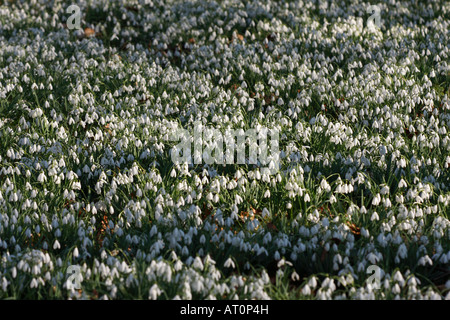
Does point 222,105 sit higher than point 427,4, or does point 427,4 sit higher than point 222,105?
point 427,4

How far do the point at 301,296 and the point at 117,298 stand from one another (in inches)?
40.7

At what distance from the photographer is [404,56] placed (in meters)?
7.30

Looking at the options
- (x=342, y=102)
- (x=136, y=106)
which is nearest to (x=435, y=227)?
(x=342, y=102)

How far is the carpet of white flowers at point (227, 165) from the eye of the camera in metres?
3.44

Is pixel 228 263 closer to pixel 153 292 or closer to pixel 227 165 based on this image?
pixel 153 292

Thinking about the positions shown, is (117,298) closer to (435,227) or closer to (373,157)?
(435,227)

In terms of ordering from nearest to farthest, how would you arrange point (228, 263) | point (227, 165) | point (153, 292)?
point (153, 292) → point (228, 263) → point (227, 165)

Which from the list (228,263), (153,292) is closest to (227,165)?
(228,263)

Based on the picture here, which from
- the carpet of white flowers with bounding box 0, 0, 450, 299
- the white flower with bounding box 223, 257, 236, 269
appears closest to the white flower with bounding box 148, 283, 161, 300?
the carpet of white flowers with bounding box 0, 0, 450, 299

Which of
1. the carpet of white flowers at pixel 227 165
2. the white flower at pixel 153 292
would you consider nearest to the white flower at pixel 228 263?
the carpet of white flowers at pixel 227 165

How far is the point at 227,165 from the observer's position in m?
4.96

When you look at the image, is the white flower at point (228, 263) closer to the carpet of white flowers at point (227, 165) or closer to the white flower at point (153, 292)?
the carpet of white flowers at point (227, 165)

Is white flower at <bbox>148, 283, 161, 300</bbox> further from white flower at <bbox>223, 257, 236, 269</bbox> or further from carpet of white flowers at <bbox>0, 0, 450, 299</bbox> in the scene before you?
white flower at <bbox>223, 257, 236, 269</bbox>
